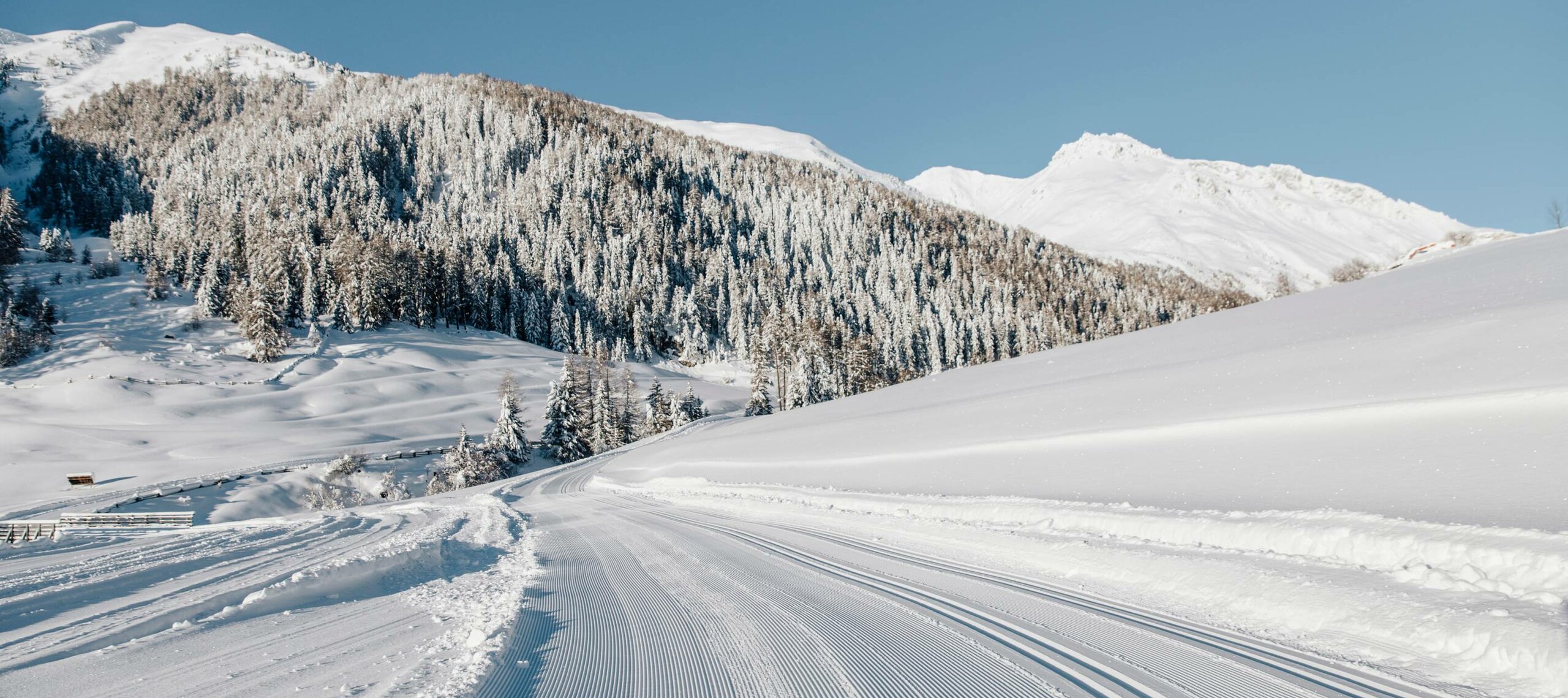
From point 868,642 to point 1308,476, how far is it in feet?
22.9

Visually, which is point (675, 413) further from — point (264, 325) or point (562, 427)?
point (264, 325)

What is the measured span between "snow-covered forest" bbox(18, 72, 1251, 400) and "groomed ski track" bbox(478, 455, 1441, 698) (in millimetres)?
54634

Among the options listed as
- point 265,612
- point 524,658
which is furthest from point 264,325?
point 524,658

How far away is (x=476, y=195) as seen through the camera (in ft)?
545

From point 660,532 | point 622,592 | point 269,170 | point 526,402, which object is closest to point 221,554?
point 660,532

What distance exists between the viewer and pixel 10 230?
283 feet

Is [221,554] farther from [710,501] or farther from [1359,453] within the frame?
[1359,453]

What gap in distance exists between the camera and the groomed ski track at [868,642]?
3.59 metres

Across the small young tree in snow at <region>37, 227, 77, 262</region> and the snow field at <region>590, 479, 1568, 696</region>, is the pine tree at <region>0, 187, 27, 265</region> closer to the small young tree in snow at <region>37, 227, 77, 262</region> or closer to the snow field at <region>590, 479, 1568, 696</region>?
the small young tree in snow at <region>37, 227, 77, 262</region>

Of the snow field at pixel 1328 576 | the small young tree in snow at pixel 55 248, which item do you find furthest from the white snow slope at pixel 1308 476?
the small young tree in snow at pixel 55 248

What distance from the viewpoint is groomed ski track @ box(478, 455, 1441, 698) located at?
359cm

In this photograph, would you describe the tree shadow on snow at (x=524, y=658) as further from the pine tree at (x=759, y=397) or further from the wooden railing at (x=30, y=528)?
the pine tree at (x=759, y=397)

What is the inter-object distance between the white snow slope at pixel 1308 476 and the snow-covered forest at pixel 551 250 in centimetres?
4547

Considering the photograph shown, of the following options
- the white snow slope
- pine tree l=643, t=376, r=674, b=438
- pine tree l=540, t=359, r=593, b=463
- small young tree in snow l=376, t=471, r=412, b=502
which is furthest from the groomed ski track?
pine tree l=643, t=376, r=674, b=438
